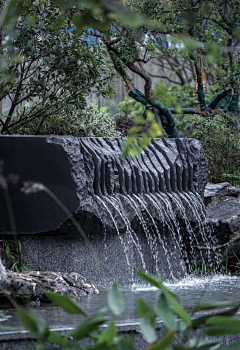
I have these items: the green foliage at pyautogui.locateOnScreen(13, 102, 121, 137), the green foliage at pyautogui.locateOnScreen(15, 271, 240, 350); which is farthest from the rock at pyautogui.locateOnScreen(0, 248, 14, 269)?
the green foliage at pyautogui.locateOnScreen(15, 271, 240, 350)

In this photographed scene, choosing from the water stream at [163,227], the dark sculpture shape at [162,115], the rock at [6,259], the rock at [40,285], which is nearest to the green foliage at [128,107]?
the dark sculpture shape at [162,115]

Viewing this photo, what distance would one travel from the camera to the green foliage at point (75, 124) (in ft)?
23.0

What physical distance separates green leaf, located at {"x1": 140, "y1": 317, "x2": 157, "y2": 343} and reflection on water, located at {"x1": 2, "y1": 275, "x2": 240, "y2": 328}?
→ 0.91 m

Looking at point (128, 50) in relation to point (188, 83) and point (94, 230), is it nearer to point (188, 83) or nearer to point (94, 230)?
point (94, 230)

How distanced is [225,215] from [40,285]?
11.4 ft

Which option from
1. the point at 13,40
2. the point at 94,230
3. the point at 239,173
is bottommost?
the point at 94,230

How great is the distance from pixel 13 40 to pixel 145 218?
2.65m

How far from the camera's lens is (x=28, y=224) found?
4996 mm

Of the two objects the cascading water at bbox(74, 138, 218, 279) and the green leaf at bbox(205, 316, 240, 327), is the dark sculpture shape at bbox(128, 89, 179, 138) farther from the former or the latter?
the green leaf at bbox(205, 316, 240, 327)

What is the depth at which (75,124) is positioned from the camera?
721 centimetres

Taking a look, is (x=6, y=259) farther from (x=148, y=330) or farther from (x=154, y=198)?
(x=148, y=330)

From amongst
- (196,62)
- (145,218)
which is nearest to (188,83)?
(196,62)

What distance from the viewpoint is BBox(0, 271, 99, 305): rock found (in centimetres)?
380

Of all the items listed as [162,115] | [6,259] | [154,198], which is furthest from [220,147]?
[6,259]
